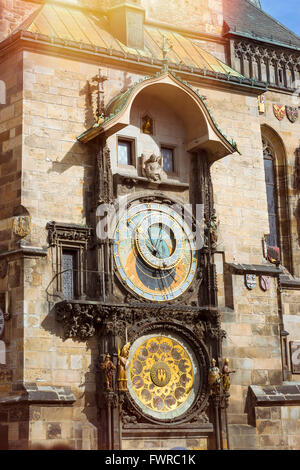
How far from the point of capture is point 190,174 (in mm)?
24625

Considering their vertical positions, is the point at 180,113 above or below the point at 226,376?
above

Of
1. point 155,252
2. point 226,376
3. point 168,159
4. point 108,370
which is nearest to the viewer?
point 108,370

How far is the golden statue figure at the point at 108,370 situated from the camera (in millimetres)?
21391

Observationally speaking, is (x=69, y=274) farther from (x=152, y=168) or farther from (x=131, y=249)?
(x=152, y=168)

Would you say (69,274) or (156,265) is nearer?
(69,274)

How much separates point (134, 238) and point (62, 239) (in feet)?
6.23

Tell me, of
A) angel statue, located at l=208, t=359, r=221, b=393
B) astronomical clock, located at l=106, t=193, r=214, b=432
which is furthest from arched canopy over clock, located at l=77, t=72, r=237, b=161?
angel statue, located at l=208, t=359, r=221, b=393

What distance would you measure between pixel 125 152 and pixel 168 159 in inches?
52.0

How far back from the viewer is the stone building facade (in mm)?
21469

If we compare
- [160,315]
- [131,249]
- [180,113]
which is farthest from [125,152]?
[160,315]

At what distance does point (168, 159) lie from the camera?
2464cm

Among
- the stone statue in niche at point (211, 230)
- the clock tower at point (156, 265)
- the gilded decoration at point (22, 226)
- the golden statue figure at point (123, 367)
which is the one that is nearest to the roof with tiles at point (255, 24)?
the clock tower at point (156, 265)

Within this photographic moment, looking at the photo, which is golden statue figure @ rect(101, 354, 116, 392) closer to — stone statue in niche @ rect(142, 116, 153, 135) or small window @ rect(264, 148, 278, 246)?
stone statue in niche @ rect(142, 116, 153, 135)

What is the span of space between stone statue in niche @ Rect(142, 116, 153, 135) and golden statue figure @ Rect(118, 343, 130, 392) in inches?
228
